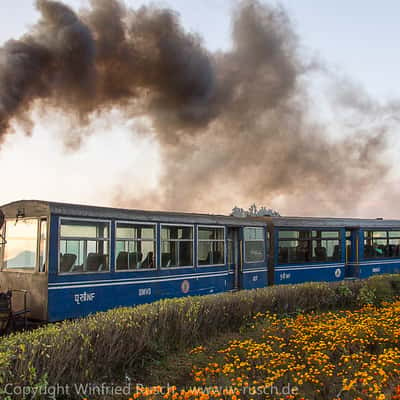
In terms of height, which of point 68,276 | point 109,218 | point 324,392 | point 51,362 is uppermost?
point 109,218

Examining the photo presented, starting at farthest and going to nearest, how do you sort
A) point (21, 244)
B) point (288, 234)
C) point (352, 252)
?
point (352, 252), point (288, 234), point (21, 244)

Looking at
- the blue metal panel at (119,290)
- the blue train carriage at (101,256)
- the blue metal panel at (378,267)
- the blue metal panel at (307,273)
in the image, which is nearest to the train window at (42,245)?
the blue train carriage at (101,256)

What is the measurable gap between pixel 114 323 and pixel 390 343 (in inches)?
185

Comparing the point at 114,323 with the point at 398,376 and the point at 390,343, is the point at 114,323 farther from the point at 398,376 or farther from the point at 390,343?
the point at 390,343

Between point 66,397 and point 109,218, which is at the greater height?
point 109,218

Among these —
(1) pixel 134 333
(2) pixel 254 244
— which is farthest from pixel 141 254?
(2) pixel 254 244

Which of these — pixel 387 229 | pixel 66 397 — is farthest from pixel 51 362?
pixel 387 229

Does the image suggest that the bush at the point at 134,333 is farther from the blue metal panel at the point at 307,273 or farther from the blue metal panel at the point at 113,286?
the blue metal panel at the point at 307,273

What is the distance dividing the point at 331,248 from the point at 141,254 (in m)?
9.54

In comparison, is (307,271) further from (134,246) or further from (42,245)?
(42,245)

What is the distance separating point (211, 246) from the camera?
14.1m

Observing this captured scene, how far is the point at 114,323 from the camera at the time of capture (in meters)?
6.66

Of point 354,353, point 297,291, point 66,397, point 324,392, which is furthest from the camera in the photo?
point 297,291

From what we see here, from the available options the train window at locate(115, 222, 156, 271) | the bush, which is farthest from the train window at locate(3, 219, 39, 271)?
the bush
